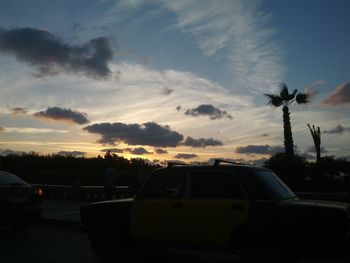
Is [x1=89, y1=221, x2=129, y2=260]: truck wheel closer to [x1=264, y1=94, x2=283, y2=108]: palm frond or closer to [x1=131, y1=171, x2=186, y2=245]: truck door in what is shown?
[x1=131, y1=171, x2=186, y2=245]: truck door

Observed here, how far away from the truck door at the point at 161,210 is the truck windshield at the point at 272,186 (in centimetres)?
129

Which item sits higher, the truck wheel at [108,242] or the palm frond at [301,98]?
the palm frond at [301,98]

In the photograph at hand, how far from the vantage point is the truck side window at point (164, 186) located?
800 cm

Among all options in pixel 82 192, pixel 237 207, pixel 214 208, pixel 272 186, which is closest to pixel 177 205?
pixel 214 208

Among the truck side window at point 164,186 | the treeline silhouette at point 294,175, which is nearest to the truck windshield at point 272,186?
the truck side window at point 164,186

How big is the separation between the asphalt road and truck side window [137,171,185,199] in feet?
4.54

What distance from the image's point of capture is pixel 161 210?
26.1ft

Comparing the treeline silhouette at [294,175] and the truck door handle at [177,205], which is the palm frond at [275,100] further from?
the truck door handle at [177,205]

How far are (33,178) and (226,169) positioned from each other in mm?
30133

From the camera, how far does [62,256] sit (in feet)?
30.0

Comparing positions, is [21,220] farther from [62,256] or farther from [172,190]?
[172,190]

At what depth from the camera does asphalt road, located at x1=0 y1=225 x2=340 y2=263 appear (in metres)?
8.84

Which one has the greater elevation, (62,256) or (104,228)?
(104,228)

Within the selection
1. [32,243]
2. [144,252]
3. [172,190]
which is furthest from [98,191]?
[172,190]
